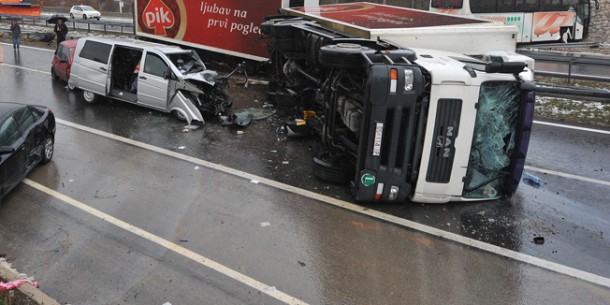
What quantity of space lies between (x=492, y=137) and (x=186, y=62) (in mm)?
7600

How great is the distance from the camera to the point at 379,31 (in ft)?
28.4

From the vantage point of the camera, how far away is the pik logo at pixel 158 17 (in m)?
18.5

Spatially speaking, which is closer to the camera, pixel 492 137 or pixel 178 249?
pixel 178 249

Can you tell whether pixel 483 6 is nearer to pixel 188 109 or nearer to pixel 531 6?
pixel 531 6

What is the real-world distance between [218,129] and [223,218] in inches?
176

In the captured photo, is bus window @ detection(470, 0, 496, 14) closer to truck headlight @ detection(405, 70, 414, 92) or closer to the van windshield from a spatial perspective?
the van windshield

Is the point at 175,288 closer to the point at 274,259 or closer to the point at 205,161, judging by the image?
the point at 274,259

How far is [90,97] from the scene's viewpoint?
12.6 m

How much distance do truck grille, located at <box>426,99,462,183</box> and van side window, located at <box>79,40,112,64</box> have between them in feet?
28.1

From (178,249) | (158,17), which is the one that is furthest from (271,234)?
(158,17)

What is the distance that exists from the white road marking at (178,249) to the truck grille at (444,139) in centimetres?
304

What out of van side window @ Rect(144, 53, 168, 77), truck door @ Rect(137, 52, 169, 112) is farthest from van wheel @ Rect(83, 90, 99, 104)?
van side window @ Rect(144, 53, 168, 77)

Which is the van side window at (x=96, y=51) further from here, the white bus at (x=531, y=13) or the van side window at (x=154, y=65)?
the white bus at (x=531, y=13)

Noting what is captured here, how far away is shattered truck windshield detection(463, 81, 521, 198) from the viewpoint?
698 cm
